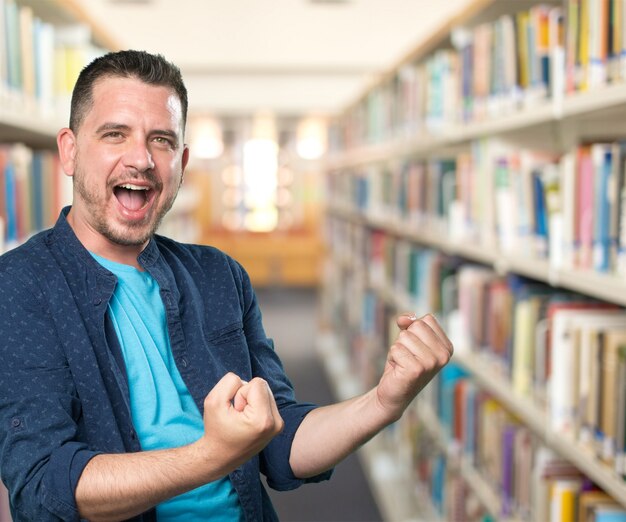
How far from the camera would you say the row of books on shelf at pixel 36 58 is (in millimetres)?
2232

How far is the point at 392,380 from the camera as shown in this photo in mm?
1195

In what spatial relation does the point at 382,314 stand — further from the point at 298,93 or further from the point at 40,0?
the point at 298,93

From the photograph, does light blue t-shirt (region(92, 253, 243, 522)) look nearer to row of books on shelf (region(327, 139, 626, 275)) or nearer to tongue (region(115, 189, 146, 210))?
tongue (region(115, 189, 146, 210))

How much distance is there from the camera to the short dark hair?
47.4 inches

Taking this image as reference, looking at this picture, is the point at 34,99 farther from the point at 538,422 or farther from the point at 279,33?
the point at 279,33

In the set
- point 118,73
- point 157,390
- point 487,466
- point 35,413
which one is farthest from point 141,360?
point 487,466

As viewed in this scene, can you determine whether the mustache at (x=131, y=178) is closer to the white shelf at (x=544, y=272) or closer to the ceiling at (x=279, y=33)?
the white shelf at (x=544, y=272)

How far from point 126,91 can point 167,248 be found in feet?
0.99

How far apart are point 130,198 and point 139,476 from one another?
46 cm

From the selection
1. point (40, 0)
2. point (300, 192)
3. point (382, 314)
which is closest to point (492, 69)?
point (40, 0)

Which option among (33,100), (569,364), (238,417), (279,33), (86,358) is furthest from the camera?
(279,33)

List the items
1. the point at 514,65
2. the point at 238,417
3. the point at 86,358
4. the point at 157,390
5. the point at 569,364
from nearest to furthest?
the point at 238,417
the point at 86,358
the point at 157,390
the point at 569,364
the point at 514,65

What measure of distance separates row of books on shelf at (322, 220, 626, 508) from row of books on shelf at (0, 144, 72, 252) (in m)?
1.48

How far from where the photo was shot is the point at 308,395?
5.97 metres
